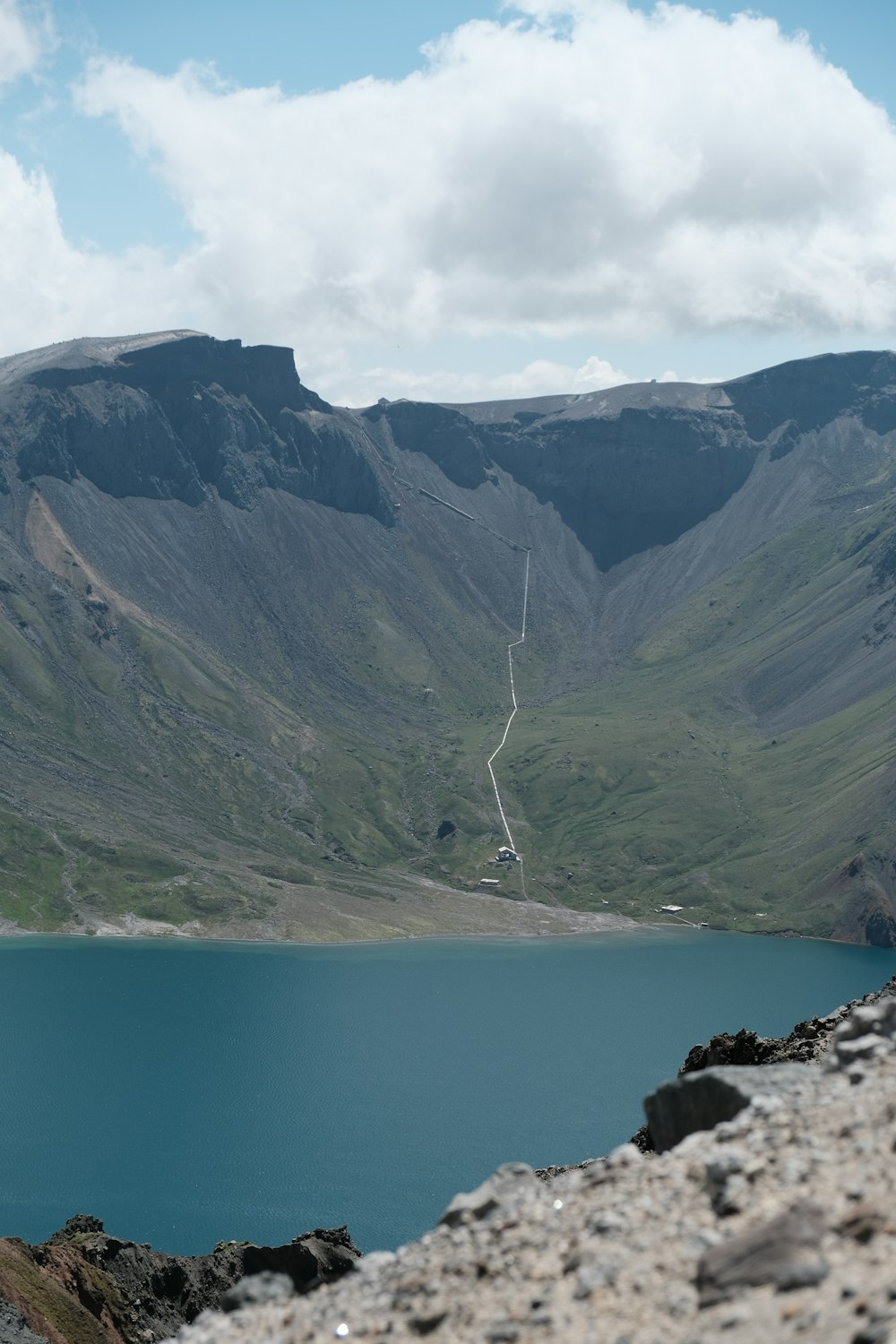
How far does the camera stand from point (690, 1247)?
20.6 meters

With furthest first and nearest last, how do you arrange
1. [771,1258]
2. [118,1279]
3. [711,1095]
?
[118,1279] → [711,1095] → [771,1258]

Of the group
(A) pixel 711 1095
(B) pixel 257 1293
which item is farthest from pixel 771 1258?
(B) pixel 257 1293

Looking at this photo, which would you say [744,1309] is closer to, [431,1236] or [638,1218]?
[638,1218]

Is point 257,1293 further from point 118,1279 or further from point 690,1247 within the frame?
point 118,1279

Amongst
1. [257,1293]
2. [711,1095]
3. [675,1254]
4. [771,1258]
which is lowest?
[771,1258]

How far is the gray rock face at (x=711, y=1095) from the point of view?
25.4 metres

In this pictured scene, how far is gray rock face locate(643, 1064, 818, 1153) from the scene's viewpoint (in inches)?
999

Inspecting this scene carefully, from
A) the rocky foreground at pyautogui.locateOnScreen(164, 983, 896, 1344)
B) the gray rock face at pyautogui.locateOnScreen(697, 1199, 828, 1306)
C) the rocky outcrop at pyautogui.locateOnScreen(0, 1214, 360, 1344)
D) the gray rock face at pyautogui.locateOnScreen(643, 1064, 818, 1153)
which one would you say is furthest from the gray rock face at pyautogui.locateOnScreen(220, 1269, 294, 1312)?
the rocky outcrop at pyautogui.locateOnScreen(0, 1214, 360, 1344)

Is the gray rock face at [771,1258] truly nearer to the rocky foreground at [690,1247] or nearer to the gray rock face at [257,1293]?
the rocky foreground at [690,1247]

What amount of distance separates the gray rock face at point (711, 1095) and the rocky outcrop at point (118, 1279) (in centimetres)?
4518

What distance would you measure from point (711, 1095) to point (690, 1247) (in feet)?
19.8

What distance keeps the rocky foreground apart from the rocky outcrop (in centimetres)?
4726

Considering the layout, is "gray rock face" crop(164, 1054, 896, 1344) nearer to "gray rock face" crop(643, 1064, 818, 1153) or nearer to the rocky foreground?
the rocky foreground

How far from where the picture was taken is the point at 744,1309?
60.9 ft
